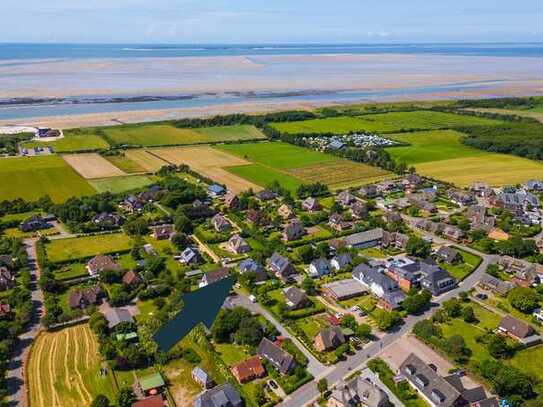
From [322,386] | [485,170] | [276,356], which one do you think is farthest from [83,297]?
[485,170]

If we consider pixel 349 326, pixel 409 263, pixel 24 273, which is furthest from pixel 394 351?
pixel 24 273

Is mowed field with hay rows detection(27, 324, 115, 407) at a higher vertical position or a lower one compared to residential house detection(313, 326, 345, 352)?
lower

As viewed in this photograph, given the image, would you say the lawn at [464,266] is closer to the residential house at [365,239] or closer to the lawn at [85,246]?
the residential house at [365,239]

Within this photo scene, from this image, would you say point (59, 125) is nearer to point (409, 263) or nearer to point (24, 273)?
point (24, 273)

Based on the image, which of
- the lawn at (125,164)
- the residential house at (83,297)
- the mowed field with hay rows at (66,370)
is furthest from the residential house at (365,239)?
the lawn at (125,164)

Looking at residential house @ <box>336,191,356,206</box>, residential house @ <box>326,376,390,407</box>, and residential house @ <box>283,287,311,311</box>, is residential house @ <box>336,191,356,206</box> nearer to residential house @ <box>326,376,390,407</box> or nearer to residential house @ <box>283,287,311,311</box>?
residential house @ <box>283,287,311,311</box>

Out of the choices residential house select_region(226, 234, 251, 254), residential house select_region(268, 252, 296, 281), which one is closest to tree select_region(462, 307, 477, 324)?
residential house select_region(268, 252, 296, 281)
